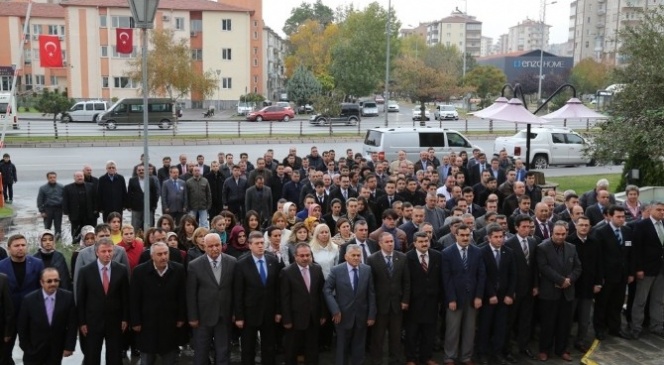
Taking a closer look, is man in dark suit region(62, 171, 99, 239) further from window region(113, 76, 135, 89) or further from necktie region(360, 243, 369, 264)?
window region(113, 76, 135, 89)

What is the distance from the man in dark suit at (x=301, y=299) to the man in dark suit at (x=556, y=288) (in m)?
2.79

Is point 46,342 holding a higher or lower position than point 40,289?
lower

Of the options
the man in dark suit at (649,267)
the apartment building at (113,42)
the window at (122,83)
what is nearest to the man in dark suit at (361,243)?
the man in dark suit at (649,267)

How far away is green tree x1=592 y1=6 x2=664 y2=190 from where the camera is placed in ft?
44.8

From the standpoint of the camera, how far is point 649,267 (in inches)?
338

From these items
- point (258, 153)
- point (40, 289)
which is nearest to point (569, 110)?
point (40, 289)

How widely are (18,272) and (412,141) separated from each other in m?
16.2

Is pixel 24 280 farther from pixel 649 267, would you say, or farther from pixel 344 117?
pixel 344 117

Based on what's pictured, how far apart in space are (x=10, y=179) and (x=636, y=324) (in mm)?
15590

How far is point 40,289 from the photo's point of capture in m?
6.68

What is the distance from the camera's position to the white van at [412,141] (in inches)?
850

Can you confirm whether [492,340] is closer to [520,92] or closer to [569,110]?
[569,110]

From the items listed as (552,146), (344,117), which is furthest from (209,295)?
(344,117)

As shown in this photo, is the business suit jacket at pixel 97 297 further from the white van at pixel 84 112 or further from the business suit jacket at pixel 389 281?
the white van at pixel 84 112
